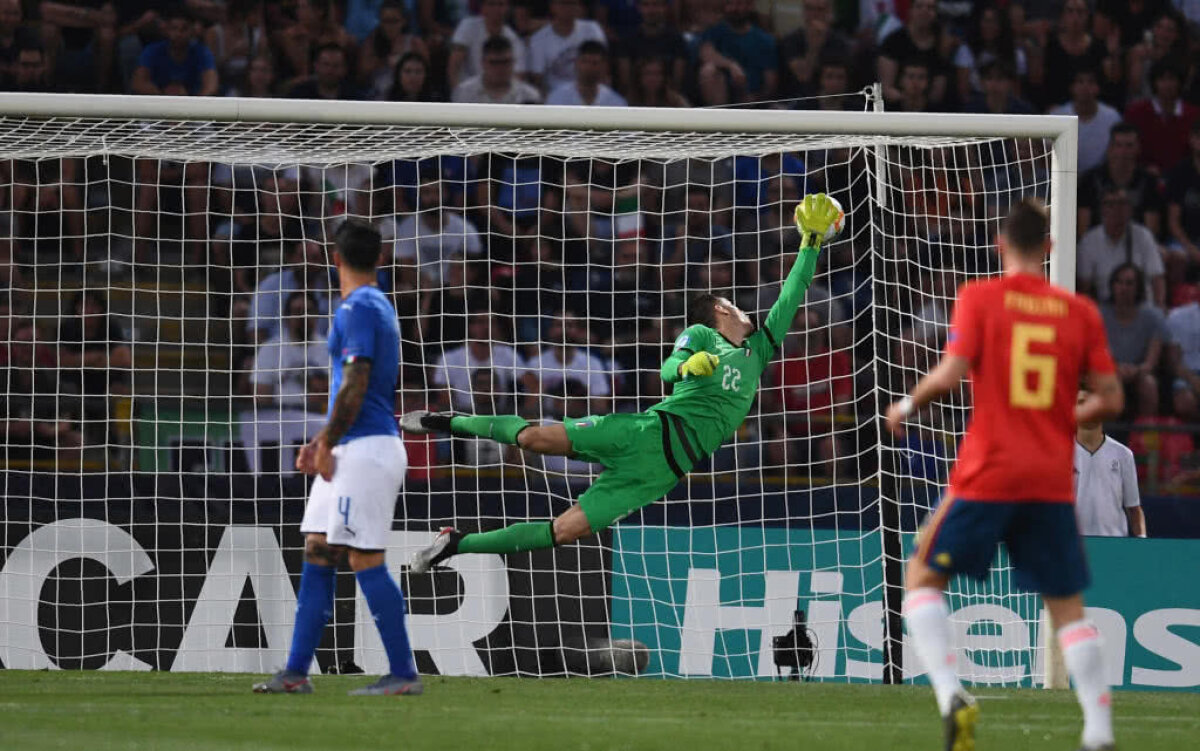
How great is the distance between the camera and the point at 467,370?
11.5 meters

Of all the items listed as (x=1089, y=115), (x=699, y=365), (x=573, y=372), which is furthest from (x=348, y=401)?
(x=1089, y=115)

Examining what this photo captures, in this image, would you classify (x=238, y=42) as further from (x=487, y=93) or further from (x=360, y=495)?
(x=360, y=495)

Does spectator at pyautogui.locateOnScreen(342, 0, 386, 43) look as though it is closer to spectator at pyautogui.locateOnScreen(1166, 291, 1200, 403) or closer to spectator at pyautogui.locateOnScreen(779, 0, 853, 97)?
spectator at pyautogui.locateOnScreen(779, 0, 853, 97)

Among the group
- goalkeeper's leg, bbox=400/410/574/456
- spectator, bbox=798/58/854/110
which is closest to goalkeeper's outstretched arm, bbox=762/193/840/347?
goalkeeper's leg, bbox=400/410/574/456

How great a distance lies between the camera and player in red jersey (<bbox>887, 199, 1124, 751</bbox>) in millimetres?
5262

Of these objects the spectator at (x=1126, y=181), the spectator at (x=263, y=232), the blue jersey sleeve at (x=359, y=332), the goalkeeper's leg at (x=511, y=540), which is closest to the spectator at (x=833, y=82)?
the spectator at (x=1126, y=181)

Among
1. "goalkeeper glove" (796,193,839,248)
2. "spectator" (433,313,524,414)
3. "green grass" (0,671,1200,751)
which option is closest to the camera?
"green grass" (0,671,1200,751)

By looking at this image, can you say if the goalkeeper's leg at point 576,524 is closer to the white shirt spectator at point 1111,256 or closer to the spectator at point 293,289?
the spectator at point 293,289

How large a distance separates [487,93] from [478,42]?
0.77 meters

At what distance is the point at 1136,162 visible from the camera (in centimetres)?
1505

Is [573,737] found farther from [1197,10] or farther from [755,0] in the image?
[1197,10]

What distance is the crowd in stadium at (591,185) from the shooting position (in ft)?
37.9

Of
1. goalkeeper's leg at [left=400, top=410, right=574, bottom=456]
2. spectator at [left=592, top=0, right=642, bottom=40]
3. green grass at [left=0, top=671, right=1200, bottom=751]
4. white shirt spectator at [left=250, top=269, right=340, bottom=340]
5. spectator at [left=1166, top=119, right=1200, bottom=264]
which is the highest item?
spectator at [left=592, top=0, right=642, bottom=40]

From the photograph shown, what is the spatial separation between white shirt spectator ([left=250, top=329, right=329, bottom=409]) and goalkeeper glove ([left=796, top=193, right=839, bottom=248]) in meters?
3.45
